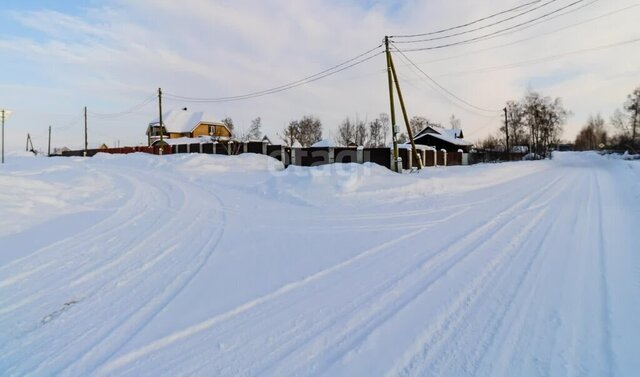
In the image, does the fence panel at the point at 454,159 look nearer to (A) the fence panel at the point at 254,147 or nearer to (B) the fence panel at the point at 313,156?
(B) the fence panel at the point at 313,156

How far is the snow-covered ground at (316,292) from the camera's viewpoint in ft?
9.63

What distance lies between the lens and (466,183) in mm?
15766

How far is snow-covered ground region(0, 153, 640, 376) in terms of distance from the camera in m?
2.94

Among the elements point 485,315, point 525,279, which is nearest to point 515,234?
point 525,279

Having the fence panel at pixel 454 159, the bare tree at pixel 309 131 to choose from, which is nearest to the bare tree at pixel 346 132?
the bare tree at pixel 309 131

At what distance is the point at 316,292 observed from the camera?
4.23 m

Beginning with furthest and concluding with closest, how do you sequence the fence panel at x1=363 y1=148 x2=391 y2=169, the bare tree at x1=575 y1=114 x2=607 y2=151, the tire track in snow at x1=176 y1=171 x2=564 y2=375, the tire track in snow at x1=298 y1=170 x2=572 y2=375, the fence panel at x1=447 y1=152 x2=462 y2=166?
the bare tree at x1=575 y1=114 x2=607 y2=151 < the fence panel at x1=447 y1=152 x2=462 y2=166 < the fence panel at x1=363 y1=148 x2=391 y2=169 < the tire track in snow at x1=298 y1=170 x2=572 y2=375 < the tire track in snow at x1=176 y1=171 x2=564 y2=375

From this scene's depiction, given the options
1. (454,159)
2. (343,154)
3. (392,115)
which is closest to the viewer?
(392,115)

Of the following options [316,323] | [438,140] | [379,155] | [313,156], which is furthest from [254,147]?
[438,140]

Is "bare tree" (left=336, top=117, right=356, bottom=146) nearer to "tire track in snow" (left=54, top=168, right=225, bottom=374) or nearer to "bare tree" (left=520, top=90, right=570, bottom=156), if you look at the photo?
"bare tree" (left=520, top=90, right=570, bottom=156)

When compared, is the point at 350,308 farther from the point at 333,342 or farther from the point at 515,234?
the point at 515,234

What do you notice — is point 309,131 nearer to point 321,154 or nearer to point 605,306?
point 321,154

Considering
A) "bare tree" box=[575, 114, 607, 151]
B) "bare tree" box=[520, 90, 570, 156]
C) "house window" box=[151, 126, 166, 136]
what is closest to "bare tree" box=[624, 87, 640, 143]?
"bare tree" box=[520, 90, 570, 156]

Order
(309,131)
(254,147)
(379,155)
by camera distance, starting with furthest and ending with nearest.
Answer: (309,131), (254,147), (379,155)
